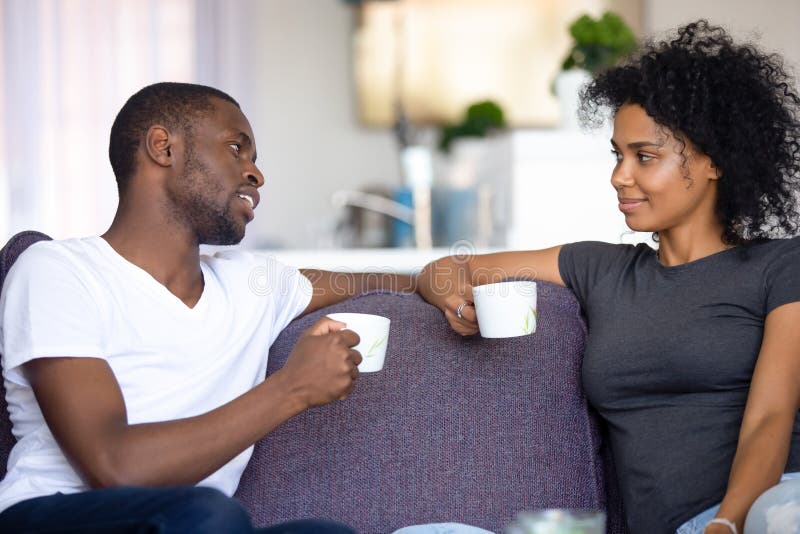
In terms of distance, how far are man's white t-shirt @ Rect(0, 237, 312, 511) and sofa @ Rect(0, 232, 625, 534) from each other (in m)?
0.11

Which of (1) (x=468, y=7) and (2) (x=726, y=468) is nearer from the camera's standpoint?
(2) (x=726, y=468)

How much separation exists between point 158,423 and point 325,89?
12.7ft

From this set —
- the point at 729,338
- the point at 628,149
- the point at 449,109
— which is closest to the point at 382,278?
the point at 628,149

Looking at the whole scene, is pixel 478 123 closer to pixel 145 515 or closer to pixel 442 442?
pixel 442 442

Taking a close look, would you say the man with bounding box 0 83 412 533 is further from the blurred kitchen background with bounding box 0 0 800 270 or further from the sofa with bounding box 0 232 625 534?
the blurred kitchen background with bounding box 0 0 800 270

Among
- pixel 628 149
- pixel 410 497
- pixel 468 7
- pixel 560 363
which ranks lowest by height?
pixel 410 497

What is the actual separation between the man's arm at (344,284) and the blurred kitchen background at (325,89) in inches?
74.8

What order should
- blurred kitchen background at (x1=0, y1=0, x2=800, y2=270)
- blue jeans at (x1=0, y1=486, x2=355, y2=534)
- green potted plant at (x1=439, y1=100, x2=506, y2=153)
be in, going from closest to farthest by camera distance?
blue jeans at (x1=0, y1=486, x2=355, y2=534) < blurred kitchen background at (x1=0, y1=0, x2=800, y2=270) < green potted plant at (x1=439, y1=100, x2=506, y2=153)

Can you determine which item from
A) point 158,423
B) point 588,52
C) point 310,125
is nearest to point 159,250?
point 158,423

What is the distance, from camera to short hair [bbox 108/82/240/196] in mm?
1548

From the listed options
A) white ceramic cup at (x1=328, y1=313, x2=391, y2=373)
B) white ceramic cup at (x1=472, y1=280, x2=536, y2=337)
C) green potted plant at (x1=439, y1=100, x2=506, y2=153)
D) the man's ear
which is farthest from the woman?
green potted plant at (x1=439, y1=100, x2=506, y2=153)

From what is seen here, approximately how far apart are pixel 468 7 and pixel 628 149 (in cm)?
342

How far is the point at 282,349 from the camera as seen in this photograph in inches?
66.9

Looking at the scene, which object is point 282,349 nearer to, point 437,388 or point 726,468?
point 437,388
